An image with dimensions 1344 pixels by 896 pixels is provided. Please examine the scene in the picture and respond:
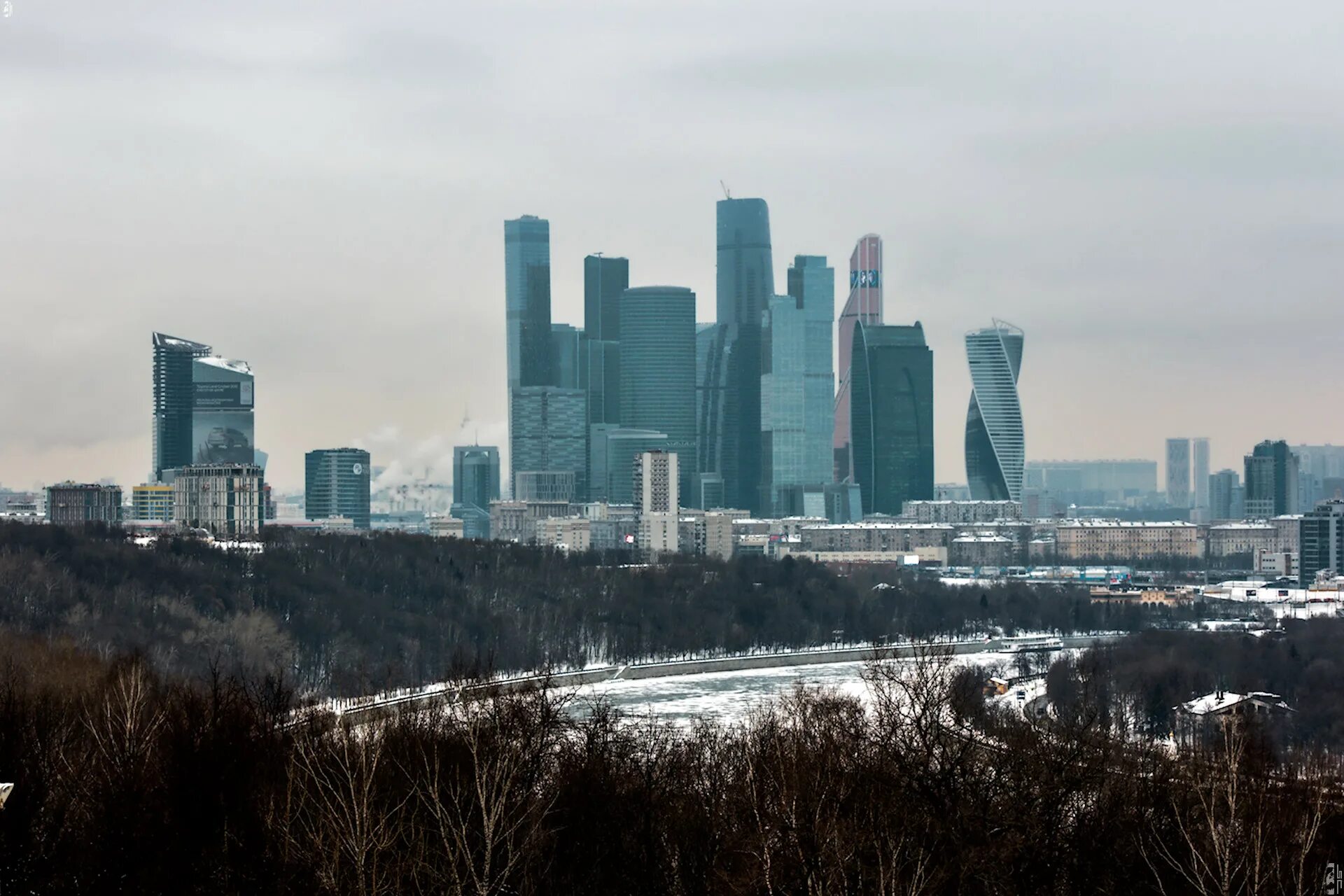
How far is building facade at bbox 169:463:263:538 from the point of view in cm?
17762

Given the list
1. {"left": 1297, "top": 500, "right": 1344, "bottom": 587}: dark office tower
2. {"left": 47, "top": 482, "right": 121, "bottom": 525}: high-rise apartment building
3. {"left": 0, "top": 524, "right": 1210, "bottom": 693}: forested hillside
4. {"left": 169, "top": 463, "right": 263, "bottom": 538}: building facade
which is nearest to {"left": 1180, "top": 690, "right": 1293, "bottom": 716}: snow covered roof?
{"left": 0, "top": 524, "right": 1210, "bottom": 693}: forested hillside

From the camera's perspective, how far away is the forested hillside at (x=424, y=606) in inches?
3450

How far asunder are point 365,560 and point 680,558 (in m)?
33.4

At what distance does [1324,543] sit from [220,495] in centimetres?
9003

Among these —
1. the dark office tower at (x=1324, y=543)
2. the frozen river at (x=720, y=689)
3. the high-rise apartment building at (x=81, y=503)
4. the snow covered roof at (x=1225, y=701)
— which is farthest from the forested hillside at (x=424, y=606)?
the high-rise apartment building at (x=81, y=503)

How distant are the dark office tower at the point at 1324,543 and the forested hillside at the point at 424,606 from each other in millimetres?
28334

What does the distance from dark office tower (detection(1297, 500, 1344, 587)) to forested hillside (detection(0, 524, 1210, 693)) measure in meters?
28.3

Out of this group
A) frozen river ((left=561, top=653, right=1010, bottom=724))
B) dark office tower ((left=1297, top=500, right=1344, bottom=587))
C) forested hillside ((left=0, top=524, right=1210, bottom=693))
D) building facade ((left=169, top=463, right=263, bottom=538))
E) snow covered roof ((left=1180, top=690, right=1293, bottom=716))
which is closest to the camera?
snow covered roof ((left=1180, top=690, right=1293, bottom=716))

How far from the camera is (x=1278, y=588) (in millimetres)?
151375

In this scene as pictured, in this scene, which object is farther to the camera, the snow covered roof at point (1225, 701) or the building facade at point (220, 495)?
the building facade at point (220, 495)

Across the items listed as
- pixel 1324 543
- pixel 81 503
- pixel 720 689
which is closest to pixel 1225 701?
pixel 720 689

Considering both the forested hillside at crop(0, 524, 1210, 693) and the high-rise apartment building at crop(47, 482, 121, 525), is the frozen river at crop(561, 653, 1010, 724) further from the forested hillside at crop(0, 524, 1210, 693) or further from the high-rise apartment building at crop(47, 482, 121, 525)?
the high-rise apartment building at crop(47, 482, 121, 525)

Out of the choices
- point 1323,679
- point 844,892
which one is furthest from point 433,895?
point 1323,679

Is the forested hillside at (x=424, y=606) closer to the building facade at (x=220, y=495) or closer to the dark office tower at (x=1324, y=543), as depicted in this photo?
the dark office tower at (x=1324, y=543)
